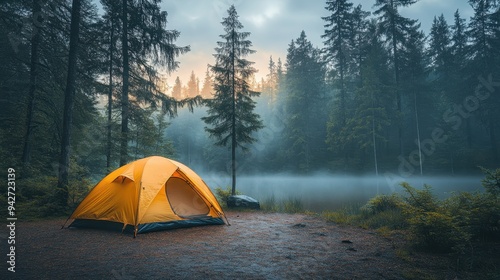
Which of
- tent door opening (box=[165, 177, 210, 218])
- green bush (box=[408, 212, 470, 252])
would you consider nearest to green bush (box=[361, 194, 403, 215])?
green bush (box=[408, 212, 470, 252])

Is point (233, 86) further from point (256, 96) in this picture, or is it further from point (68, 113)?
point (68, 113)

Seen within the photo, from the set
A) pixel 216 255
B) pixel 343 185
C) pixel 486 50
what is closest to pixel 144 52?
pixel 216 255

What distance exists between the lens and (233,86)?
17062 mm

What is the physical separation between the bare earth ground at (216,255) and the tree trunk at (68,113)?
6.99ft

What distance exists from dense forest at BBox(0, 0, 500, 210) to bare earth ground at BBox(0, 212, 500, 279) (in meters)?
5.12

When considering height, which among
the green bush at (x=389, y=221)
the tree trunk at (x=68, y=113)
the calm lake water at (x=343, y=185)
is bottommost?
the calm lake water at (x=343, y=185)

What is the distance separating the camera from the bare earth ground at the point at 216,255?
13.4 ft

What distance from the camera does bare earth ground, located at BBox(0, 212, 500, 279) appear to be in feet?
13.4

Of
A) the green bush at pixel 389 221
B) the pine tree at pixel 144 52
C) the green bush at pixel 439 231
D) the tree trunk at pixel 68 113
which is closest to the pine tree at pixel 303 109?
the pine tree at pixel 144 52

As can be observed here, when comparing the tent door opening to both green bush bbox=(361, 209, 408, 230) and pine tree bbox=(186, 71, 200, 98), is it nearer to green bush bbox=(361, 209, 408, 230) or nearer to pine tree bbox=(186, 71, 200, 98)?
green bush bbox=(361, 209, 408, 230)

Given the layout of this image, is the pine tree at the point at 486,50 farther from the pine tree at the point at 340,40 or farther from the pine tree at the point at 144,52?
the pine tree at the point at 144,52

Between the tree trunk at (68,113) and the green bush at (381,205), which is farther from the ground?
the tree trunk at (68,113)

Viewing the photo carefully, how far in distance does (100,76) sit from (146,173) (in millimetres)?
9904

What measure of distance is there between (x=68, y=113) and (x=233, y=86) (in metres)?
9.73
